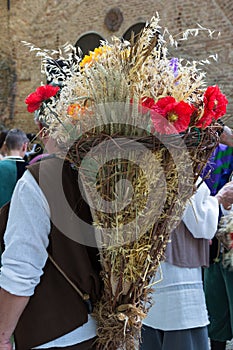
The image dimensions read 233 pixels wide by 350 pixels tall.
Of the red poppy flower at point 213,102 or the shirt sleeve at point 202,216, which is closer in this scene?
the red poppy flower at point 213,102

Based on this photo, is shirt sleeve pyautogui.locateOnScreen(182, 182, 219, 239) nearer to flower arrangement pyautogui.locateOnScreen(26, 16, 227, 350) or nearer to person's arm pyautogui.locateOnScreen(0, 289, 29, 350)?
flower arrangement pyautogui.locateOnScreen(26, 16, 227, 350)

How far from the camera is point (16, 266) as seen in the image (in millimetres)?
1314

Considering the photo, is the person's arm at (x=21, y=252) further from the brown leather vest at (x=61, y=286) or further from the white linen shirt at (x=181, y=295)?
the white linen shirt at (x=181, y=295)

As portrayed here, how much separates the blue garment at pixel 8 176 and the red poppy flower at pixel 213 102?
7.00ft

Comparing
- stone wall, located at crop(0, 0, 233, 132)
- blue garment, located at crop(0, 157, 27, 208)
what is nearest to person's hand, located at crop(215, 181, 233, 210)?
blue garment, located at crop(0, 157, 27, 208)

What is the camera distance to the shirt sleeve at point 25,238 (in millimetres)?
1305

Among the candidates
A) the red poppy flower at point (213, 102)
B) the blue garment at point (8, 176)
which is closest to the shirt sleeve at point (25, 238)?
the red poppy flower at point (213, 102)

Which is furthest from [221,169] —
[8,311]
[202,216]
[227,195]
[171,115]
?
[8,311]

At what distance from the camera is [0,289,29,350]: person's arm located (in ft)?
4.30

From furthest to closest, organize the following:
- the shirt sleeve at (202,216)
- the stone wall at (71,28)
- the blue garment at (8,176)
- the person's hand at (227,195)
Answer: the stone wall at (71,28) < the blue garment at (8,176) < the person's hand at (227,195) < the shirt sleeve at (202,216)

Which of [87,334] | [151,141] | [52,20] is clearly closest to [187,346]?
[87,334]

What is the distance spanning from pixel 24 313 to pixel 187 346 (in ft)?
3.25

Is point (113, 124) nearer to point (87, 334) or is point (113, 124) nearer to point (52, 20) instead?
point (87, 334)

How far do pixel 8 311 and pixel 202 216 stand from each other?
1051mm
